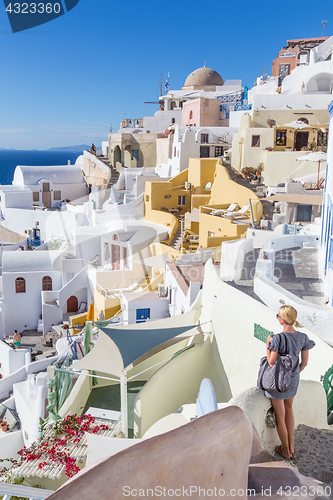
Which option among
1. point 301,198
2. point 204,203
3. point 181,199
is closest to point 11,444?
point 301,198

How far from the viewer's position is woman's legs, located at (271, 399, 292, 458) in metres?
4.13

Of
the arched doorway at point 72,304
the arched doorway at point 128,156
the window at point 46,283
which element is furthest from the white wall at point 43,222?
the arched doorway at point 128,156

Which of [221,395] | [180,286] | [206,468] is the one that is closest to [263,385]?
[206,468]

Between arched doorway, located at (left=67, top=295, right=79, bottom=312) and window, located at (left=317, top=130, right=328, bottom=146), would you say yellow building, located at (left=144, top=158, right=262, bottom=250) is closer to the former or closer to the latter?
window, located at (left=317, top=130, right=328, bottom=146)

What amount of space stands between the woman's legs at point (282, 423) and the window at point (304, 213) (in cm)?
1646

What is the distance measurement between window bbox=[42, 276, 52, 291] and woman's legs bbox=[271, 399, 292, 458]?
23199 mm

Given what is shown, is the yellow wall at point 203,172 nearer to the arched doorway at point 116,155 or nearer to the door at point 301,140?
the door at point 301,140

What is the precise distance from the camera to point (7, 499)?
138 inches

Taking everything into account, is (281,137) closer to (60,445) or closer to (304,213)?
(304,213)

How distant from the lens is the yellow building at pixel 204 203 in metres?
21.1

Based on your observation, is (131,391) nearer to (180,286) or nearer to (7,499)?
(180,286)

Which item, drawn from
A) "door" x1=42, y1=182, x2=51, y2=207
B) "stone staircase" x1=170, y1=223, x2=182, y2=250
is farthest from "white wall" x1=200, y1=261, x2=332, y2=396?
"door" x1=42, y1=182, x2=51, y2=207

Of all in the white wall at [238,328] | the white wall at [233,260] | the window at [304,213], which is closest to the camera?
the white wall at [238,328]

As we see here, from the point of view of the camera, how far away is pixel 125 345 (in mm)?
9789
